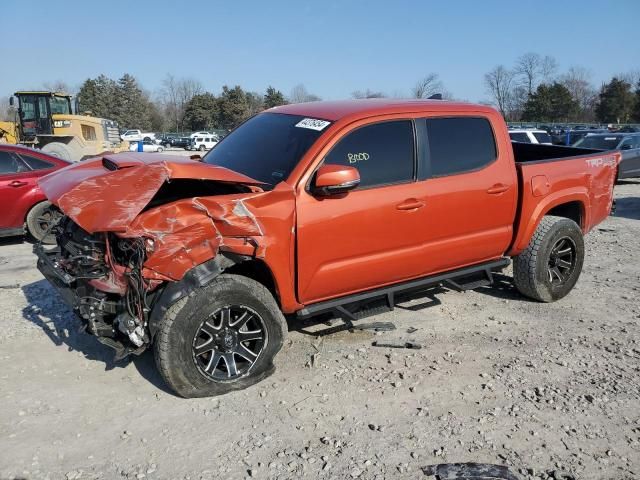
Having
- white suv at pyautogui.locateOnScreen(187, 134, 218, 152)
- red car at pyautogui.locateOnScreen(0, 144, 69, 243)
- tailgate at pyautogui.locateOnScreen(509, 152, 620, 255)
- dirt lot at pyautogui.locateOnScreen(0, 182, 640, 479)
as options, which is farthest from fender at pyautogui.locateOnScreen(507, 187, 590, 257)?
white suv at pyautogui.locateOnScreen(187, 134, 218, 152)

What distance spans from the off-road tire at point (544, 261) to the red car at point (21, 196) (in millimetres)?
6123

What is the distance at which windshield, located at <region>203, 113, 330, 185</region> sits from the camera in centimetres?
412

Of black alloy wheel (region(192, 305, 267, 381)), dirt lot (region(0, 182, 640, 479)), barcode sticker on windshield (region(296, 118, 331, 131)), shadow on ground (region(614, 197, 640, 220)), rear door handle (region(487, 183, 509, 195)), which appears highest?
barcode sticker on windshield (region(296, 118, 331, 131))

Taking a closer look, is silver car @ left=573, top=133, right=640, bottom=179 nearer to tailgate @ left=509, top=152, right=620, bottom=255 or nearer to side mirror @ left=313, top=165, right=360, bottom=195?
tailgate @ left=509, top=152, right=620, bottom=255

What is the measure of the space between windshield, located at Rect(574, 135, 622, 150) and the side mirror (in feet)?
45.7

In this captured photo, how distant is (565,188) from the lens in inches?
215

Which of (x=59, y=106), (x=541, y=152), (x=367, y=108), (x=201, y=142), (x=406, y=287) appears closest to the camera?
(x=367, y=108)

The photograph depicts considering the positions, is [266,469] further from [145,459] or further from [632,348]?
[632,348]

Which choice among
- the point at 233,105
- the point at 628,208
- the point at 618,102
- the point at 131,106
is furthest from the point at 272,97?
A: the point at 628,208

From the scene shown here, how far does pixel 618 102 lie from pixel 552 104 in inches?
272

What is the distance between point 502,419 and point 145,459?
86.6 inches

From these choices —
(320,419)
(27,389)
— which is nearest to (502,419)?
(320,419)

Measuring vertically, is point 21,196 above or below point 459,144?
below

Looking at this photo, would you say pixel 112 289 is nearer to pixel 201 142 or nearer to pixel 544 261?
pixel 544 261
